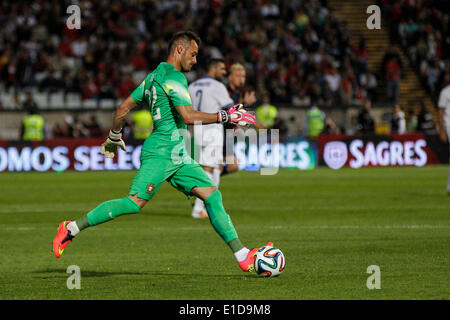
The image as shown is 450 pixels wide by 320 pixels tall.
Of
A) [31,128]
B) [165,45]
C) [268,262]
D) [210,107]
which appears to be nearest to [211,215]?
[268,262]

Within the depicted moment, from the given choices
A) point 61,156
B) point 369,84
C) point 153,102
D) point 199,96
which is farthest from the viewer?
point 369,84

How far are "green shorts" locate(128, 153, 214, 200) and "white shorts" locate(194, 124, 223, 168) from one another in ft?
17.6

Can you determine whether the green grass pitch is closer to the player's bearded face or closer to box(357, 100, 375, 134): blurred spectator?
the player's bearded face

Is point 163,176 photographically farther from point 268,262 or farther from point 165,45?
point 165,45

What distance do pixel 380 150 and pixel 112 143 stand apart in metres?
19.4

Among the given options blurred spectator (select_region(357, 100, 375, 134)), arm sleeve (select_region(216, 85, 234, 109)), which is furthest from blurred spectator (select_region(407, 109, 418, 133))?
arm sleeve (select_region(216, 85, 234, 109))

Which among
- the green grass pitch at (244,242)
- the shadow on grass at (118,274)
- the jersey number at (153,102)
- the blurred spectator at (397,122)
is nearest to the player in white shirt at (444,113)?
the green grass pitch at (244,242)

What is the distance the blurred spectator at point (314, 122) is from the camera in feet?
93.0

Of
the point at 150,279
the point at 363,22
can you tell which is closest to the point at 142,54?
the point at 363,22

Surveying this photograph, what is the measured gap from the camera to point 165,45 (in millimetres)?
31594

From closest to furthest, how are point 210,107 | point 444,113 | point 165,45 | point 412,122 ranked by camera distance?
1. point 210,107
2. point 444,113
3. point 165,45
4. point 412,122

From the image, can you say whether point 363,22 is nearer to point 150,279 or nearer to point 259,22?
point 259,22

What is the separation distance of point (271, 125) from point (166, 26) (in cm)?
767

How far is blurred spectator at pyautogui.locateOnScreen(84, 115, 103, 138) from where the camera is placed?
27.5 m
